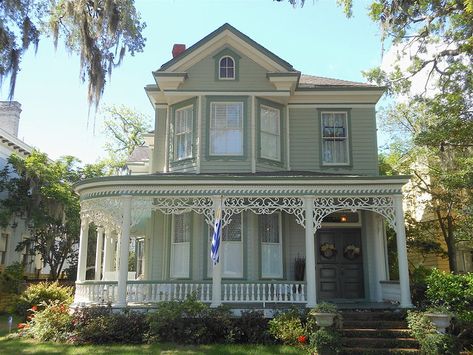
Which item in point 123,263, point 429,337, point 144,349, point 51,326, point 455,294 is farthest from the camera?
point 123,263

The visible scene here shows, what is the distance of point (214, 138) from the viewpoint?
47.8 ft

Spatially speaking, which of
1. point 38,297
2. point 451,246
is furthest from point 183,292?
point 451,246

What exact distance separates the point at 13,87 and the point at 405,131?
18.6m

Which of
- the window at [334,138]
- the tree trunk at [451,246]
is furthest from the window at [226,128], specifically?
the tree trunk at [451,246]

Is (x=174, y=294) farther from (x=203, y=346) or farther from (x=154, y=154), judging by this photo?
(x=154, y=154)

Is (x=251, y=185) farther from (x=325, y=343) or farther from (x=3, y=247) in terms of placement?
(x=3, y=247)

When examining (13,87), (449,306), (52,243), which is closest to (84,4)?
(13,87)

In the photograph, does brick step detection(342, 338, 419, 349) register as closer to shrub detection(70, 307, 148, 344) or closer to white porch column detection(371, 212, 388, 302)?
white porch column detection(371, 212, 388, 302)

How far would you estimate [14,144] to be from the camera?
24297mm

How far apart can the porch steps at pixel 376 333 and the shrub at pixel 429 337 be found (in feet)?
1.05

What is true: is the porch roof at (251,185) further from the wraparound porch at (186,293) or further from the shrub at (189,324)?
the shrub at (189,324)

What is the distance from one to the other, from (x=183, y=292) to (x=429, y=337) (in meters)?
6.10

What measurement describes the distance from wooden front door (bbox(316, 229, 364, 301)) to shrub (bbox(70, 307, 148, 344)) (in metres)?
5.74

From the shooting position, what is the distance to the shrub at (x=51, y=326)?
11266mm
